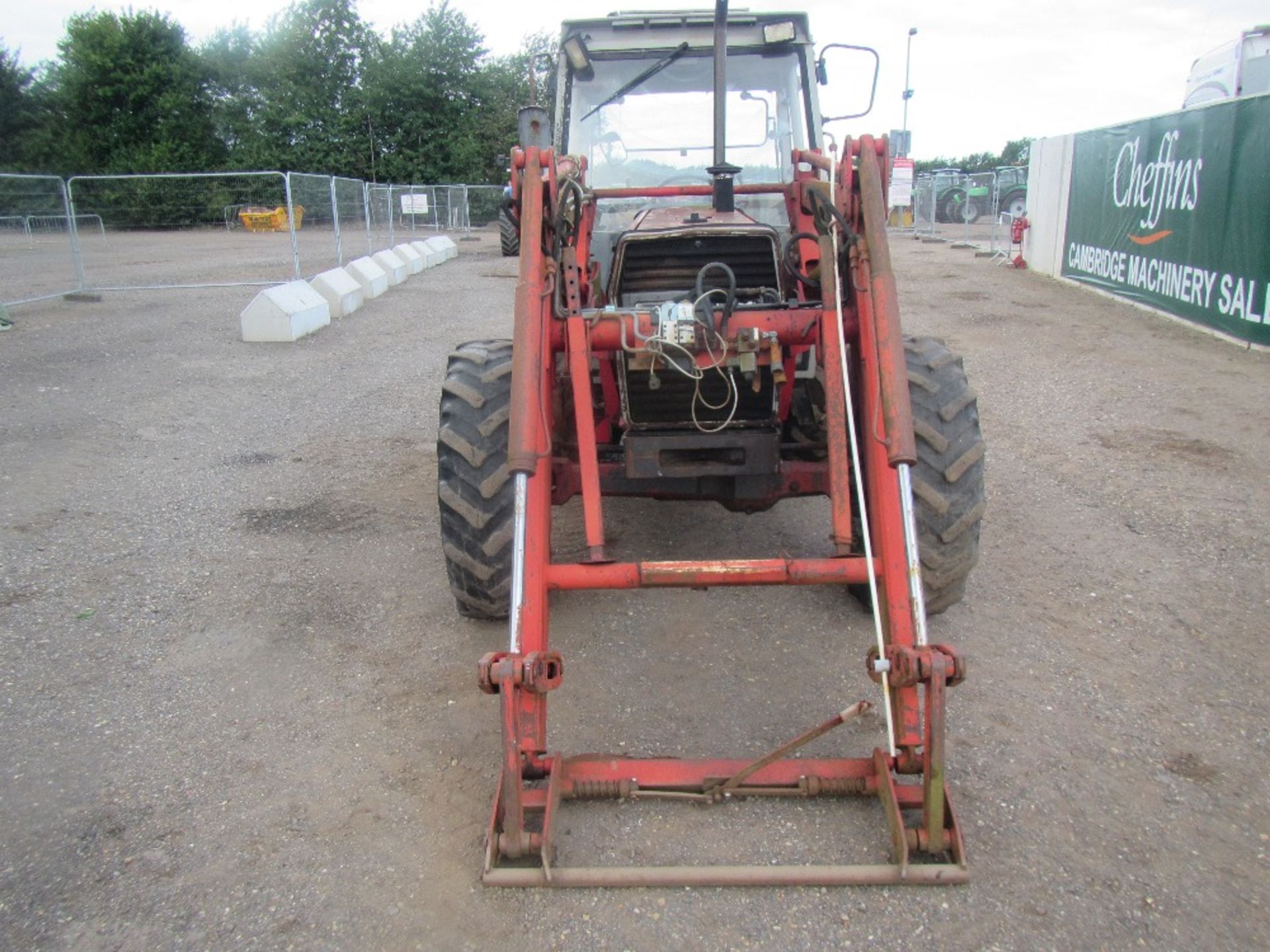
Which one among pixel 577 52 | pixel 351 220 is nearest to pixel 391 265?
pixel 351 220

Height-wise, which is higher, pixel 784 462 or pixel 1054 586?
pixel 784 462

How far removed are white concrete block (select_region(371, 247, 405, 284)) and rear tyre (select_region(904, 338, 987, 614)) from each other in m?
14.7

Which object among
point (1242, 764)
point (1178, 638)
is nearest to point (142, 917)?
point (1242, 764)

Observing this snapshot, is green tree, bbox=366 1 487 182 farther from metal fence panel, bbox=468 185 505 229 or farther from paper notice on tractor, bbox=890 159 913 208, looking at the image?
paper notice on tractor, bbox=890 159 913 208

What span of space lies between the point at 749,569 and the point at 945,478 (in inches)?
47.3

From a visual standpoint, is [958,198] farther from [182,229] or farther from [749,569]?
[749,569]

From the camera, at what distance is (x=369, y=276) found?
52.5ft

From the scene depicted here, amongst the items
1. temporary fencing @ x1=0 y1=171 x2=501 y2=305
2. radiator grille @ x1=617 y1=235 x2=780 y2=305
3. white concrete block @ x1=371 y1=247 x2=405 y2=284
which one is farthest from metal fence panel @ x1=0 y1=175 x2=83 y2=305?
radiator grille @ x1=617 y1=235 x2=780 y2=305

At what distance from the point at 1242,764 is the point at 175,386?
8.82 metres

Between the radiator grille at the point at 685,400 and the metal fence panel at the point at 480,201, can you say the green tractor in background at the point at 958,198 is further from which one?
the radiator grille at the point at 685,400

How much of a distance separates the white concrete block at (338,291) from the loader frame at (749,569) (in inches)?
405

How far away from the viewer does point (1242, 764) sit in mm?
3244

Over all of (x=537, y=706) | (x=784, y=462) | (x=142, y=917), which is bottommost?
(x=142, y=917)

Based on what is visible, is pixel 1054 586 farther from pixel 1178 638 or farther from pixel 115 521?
pixel 115 521
